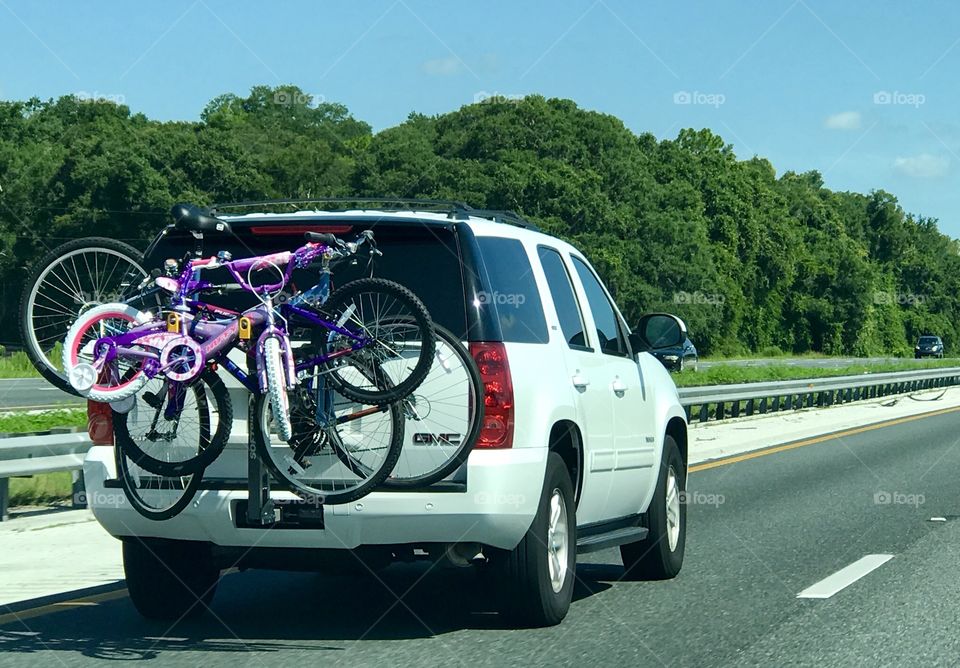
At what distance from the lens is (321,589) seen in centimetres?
895

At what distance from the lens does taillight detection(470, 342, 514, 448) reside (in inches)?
261

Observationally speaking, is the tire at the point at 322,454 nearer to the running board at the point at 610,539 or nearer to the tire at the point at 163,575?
the tire at the point at 163,575

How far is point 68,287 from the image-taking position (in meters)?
7.23

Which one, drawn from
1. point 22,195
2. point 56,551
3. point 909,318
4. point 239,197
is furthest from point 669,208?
point 56,551

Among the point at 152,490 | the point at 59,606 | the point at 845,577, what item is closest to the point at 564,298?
the point at 152,490

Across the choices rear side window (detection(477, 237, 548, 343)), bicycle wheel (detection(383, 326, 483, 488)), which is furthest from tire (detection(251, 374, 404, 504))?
rear side window (detection(477, 237, 548, 343))

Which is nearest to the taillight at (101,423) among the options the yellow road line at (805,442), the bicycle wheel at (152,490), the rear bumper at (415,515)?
the bicycle wheel at (152,490)

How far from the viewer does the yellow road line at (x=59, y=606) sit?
307 inches

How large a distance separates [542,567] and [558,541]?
34 centimetres

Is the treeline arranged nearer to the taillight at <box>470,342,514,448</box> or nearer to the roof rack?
the roof rack

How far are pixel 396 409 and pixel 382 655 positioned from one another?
112 cm

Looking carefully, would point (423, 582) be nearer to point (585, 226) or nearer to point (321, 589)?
point (321, 589)

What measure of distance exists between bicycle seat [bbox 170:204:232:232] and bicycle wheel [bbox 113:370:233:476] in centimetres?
73

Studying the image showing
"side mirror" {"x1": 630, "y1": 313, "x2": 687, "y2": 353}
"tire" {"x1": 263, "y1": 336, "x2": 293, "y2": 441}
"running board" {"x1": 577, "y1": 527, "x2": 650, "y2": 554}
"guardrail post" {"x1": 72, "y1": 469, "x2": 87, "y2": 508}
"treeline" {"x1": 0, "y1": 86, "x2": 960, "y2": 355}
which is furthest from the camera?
"treeline" {"x1": 0, "y1": 86, "x2": 960, "y2": 355}
